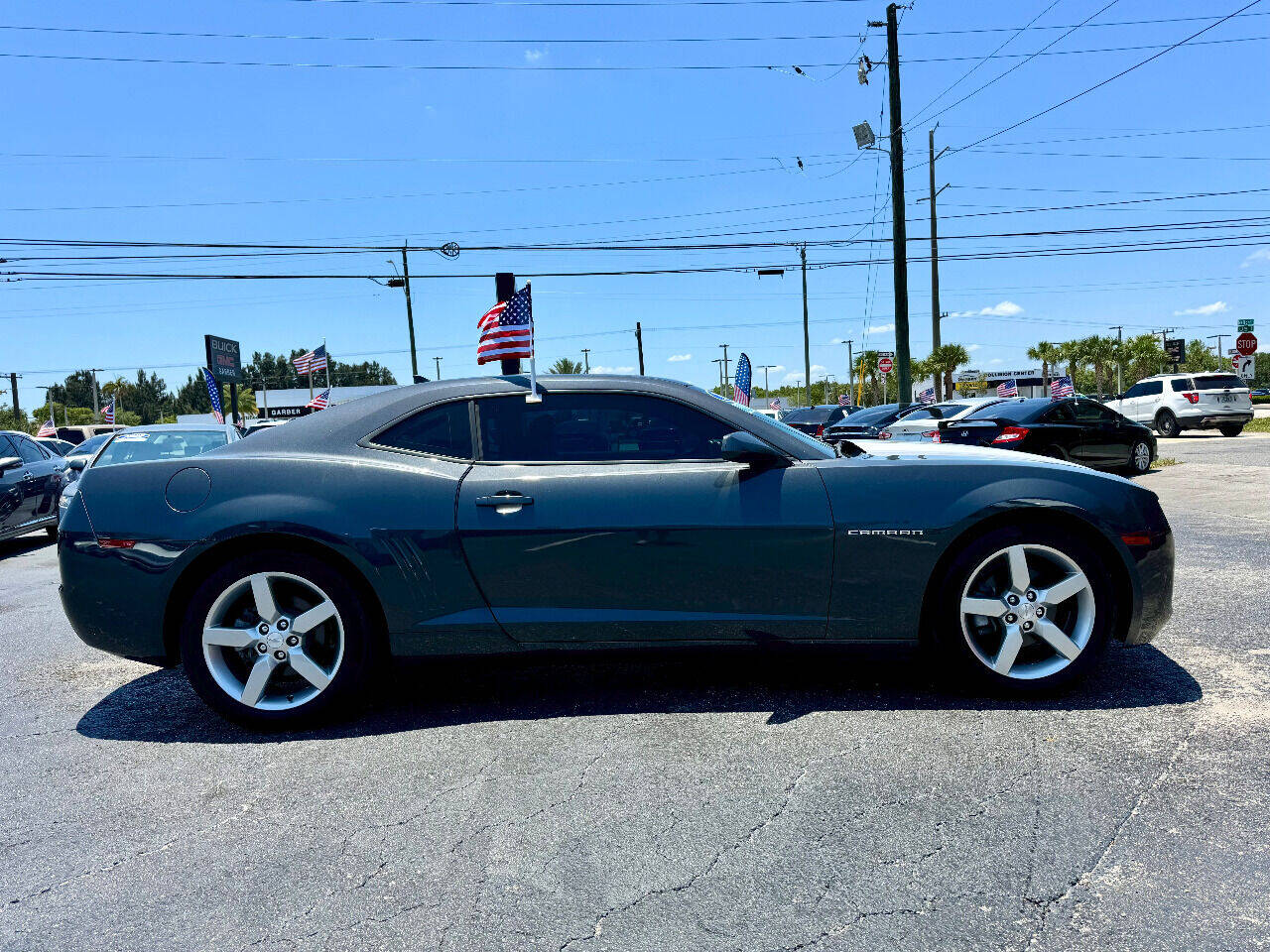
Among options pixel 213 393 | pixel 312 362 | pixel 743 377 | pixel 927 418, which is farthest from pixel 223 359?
pixel 927 418

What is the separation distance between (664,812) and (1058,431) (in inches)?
467

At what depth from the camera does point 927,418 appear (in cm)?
1441

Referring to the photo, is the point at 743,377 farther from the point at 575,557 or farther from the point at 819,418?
the point at 575,557

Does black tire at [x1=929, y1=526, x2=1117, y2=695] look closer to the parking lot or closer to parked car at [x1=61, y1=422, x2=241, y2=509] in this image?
the parking lot

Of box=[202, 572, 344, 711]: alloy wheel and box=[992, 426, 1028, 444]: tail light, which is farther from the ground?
box=[202, 572, 344, 711]: alloy wheel

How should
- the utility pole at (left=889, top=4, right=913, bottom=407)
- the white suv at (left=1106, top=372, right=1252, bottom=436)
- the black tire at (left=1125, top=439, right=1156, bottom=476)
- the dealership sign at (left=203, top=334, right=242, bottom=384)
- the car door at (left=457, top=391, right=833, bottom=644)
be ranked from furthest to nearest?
the dealership sign at (left=203, top=334, right=242, bottom=384) → the white suv at (left=1106, top=372, right=1252, bottom=436) → the utility pole at (left=889, top=4, right=913, bottom=407) → the black tire at (left=1125, top=439, right=1156, bottom=476) → the car door at (left=457, top=391, right=833, bottom=644)

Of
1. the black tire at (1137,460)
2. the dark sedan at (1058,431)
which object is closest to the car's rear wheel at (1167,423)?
the black tire at (1137,460)

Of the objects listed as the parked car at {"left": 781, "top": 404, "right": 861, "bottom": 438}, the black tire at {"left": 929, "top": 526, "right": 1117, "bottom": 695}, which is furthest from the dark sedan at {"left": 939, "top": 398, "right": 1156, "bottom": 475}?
the black tire at {"left": 929, "top": 526, "right": 1117, "bottom": 695}

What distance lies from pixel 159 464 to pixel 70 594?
62 cm

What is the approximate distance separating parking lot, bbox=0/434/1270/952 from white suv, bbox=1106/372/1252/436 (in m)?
23.2

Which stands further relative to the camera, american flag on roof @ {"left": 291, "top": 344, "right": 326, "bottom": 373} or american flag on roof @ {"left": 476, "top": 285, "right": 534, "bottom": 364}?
american flag on roof @ {"left": 291, "top": 344, "right": 326, "bottom": 373}

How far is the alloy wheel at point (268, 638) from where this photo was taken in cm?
345

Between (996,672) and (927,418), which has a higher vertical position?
(927,418)

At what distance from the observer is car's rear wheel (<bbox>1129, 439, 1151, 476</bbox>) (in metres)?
13.9
